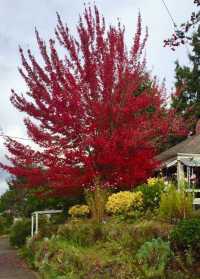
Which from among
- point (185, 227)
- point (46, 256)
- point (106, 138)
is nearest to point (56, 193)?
point (106, 138)

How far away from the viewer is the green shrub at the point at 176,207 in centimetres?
1066

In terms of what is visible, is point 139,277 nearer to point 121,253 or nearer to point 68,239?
point 121,253

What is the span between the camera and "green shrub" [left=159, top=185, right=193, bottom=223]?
35.0 ft

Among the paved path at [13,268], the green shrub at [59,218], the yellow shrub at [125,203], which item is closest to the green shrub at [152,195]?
the yellow shrub at [125,203]

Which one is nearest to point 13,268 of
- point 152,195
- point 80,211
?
point 80,211

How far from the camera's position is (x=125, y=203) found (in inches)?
539

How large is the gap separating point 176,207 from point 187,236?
214 centimetres

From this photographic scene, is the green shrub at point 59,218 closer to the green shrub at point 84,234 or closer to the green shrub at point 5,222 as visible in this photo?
the green shrub at point 84,234

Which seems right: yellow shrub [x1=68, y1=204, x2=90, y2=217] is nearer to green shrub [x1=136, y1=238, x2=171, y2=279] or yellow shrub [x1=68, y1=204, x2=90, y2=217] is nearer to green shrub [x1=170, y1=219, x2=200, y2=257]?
green shrub [x1=136, y1=238, x2=171, y2=279]

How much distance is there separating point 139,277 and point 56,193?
295 inches

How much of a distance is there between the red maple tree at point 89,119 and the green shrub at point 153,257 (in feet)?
18.2

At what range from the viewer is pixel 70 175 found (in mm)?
Answer: 14500

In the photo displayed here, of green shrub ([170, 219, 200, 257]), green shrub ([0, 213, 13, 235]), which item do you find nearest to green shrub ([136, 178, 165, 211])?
green shrub ([170, 219, 200, 257])

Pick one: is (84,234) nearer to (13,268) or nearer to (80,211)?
→ (13,268)
